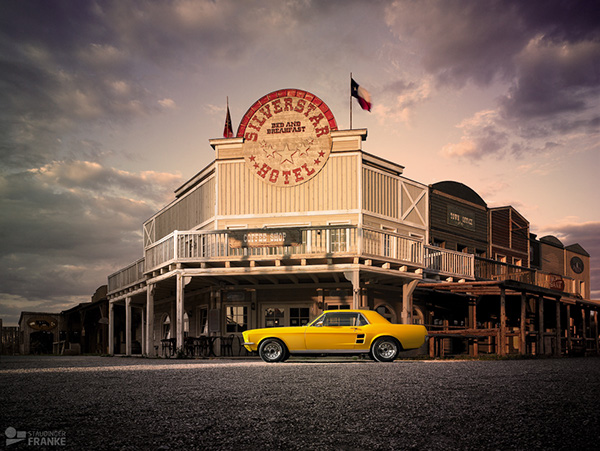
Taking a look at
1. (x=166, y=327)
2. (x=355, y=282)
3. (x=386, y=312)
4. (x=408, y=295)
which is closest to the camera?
(x=355, y=282)

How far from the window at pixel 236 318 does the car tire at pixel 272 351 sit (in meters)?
8.63

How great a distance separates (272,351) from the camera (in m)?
15.2

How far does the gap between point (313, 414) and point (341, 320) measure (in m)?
9.88

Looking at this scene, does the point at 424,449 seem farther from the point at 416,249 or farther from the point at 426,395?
the point at 416,249

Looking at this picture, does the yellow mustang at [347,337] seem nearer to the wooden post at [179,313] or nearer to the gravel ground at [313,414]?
the wooden post at [179,313]

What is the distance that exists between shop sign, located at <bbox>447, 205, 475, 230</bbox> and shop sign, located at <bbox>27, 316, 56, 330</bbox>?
31335 millimetres

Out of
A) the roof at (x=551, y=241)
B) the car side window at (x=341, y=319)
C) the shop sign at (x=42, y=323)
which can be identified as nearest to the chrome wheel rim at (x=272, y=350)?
the car side window at (x=341, y=319)

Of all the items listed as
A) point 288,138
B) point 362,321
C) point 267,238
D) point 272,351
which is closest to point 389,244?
point 267,238

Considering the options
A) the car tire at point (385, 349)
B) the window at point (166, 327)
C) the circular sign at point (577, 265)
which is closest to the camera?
the car tire at point (385, 349)

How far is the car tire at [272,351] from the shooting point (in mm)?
15117

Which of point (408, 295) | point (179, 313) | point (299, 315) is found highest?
point (408, 295)

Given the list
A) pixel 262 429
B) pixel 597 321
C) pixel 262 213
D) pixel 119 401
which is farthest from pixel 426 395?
pixel 597 321

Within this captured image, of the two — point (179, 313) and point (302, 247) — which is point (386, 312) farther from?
point (179, 313)

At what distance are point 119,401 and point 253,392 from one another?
157cm
